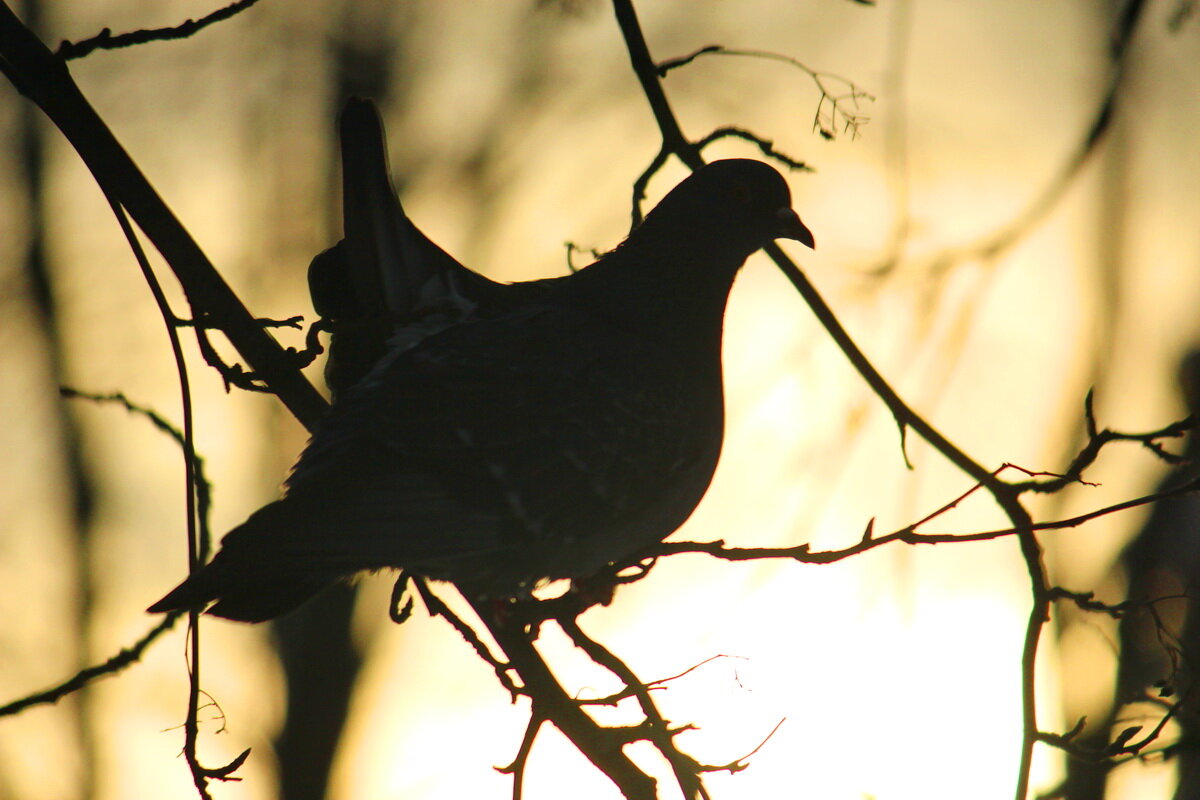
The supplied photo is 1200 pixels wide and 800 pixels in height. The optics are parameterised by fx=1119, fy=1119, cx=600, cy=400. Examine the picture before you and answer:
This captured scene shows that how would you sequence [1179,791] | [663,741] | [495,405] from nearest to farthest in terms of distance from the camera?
[663,741] < [495,405] < [1179,791]

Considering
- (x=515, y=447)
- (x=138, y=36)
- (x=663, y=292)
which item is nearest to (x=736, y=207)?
(x=663, y=292)

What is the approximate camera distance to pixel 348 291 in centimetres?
389

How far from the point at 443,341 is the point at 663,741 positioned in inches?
59.9

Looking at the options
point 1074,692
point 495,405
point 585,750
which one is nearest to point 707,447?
point 495,405

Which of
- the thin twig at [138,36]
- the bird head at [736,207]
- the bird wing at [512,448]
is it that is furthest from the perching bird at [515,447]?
the thin twig at [138,36]

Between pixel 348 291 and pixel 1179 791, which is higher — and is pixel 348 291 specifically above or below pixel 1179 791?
above

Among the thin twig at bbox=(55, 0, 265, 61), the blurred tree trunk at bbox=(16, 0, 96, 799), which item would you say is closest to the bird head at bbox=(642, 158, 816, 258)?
the thin twig at bbox=(55, 0, 265, 61)

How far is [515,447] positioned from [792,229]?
64.8 inches

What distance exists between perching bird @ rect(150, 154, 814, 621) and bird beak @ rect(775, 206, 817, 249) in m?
0.43

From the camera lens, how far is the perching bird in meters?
3.25

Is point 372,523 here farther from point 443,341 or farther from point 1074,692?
point 1074,692

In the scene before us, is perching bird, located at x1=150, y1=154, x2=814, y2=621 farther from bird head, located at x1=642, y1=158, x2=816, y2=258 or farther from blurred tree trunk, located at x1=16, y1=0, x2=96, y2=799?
blurred tree trunk, located at x1=16, y1=0, x2=96, y2=799

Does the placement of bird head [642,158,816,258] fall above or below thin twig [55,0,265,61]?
above

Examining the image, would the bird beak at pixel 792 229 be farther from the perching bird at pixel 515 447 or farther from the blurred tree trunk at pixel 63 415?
the blurred tree trunk at pixel 63 415
